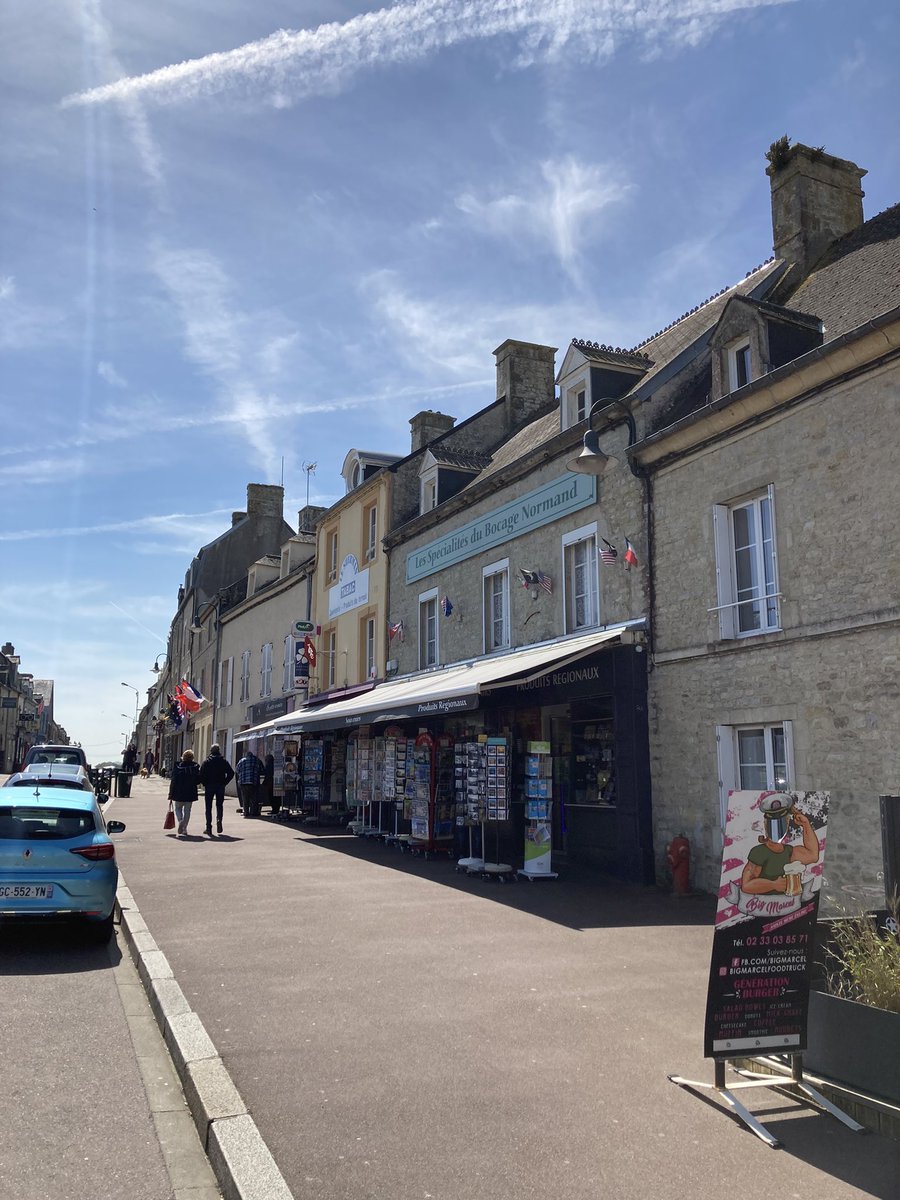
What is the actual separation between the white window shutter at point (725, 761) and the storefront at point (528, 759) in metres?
1.20

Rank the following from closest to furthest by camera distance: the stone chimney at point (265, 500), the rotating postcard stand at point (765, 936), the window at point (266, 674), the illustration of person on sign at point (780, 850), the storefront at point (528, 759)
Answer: the rotating postcard stand at point (765, 936)
the illustration of person on sign at point (780, 850)
the storefront at point (528, 759)
the window at point (266, 674)
the stone chimney at point (265, 500)

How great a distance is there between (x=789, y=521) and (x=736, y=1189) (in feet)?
24.6

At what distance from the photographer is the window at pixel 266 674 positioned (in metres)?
29.4

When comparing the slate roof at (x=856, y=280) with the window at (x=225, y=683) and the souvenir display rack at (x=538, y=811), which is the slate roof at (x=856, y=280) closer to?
the souvenir display rack at (x=538, y=811)

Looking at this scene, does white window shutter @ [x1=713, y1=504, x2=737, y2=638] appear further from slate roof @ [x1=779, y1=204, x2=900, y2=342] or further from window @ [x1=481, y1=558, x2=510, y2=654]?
window @ [x1=481, y1=558, x2=510, y2=654]

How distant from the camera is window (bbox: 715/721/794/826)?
994 cm

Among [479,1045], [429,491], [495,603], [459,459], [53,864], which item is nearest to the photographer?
[479,1045]

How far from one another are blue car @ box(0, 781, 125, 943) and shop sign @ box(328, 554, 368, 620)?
13935 millimetres

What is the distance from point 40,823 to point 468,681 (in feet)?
18.9

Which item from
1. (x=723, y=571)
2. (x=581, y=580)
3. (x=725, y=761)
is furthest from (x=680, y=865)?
(x=581, y=580)

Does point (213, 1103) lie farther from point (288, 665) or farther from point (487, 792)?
point (288, 665)

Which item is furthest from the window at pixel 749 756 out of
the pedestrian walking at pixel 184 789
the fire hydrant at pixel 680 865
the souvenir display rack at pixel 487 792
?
the pedestrian walking at pixel 184 789

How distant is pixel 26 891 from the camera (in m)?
7.49

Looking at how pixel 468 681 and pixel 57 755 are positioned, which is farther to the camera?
pixel 57 755
